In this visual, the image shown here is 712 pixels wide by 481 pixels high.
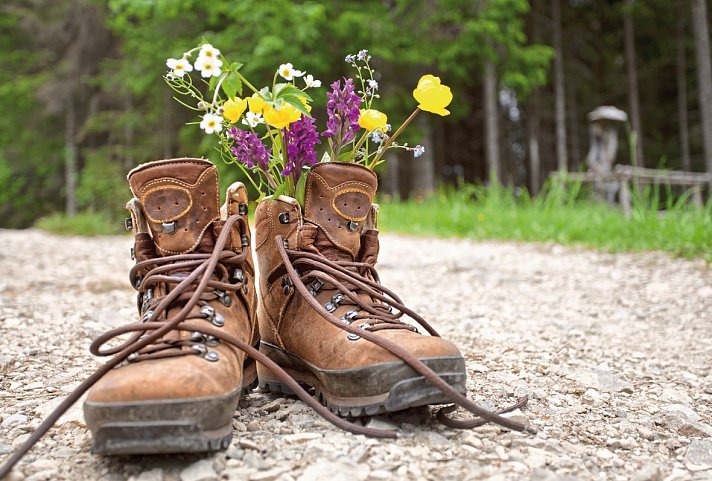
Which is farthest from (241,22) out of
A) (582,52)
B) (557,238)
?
(582,52)

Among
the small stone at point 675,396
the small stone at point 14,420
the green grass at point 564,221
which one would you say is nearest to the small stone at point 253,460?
the small stone at point 14,420

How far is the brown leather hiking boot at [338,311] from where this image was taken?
1215 mm

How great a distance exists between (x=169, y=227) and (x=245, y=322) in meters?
0.28

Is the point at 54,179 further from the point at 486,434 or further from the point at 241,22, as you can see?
the point at 486,434

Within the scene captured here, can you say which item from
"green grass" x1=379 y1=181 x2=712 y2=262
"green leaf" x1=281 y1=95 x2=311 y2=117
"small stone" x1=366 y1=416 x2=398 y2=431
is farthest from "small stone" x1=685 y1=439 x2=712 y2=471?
"green grass" x1=379 y1=181 x2=712 y2=262

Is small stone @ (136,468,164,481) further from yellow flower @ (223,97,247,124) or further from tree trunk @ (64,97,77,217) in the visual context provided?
tree trunk @ (64,97,77,217)

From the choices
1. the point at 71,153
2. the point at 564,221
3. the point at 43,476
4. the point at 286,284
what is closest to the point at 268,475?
the point at 43,476

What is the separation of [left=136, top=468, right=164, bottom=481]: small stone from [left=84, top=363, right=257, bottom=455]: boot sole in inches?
1.7

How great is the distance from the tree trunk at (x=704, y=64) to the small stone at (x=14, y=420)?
13539 mm

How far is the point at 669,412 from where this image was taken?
1560 mm

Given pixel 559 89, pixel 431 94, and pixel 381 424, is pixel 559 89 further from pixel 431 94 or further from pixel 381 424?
pixel 381 424

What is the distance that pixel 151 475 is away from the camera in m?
1.03

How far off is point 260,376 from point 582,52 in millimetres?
20096

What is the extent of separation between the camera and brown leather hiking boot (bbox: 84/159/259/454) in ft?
3.33
